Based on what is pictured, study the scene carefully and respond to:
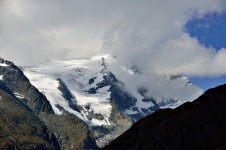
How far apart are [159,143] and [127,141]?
1458cm

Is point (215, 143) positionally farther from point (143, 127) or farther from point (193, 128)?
point (143, 127)

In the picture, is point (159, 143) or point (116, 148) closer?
point (159, 143)

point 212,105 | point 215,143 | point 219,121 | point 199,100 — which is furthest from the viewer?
point 199,100

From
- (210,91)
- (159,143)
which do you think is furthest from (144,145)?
(210,91)

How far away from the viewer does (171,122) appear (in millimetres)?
126438

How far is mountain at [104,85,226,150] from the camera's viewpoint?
10806 cm

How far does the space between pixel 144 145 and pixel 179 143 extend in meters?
13.6

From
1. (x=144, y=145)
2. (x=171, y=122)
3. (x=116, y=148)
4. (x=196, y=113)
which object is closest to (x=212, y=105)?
(x=196, y=113)

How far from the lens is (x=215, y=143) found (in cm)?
9994

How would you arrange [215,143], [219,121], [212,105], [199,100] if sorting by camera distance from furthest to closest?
[199,100] → [212,105] → [219,121] → [215,143]

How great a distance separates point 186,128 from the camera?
118 m

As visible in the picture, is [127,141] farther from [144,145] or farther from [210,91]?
[210,91]

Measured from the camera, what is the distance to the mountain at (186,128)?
108 metres

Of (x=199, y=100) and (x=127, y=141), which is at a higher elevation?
(x=199, y=100)
